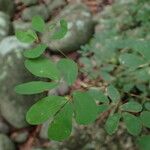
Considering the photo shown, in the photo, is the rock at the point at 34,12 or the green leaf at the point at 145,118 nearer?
the green leaf at the point at 145,118

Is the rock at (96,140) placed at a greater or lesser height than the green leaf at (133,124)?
lesser

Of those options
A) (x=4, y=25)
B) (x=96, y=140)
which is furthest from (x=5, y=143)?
(x=4, y=25)

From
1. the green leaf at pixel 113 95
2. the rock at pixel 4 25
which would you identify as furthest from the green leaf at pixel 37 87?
A: the rock at pixel 4 25

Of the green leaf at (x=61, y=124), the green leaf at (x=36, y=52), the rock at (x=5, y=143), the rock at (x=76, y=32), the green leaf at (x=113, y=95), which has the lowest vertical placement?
the rock at (x=5, y=143)

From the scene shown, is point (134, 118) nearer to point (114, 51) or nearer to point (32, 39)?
point (32, 39)

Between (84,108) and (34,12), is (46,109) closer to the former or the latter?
(84,108)

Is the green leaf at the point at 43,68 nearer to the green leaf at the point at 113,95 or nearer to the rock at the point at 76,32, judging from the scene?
the green leaf at the point at 113,95

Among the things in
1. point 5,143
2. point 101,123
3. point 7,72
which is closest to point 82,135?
point 101,123
